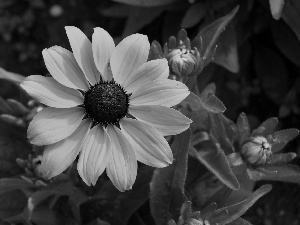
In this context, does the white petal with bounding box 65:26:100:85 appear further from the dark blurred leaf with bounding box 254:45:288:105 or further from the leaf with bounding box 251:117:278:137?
the dark blurred leaf with bounding box 254:45:288:105

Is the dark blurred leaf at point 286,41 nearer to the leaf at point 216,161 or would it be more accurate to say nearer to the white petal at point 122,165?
the leaf at point 216,161

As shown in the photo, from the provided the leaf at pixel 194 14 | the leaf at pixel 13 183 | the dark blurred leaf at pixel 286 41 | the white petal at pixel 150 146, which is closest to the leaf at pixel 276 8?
the leaf at pixel 194 14

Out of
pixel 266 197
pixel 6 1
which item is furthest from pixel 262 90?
pixel 6 1

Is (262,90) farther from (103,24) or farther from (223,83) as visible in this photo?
(103,24)

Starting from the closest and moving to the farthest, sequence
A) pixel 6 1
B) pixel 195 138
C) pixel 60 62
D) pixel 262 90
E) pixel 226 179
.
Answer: pixel 60 62, pixel 226 179, pixel 195 138, pixel 262 90, pixel 6 1

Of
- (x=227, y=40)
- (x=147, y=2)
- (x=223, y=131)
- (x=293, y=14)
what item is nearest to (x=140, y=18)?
(x=147, y=2)

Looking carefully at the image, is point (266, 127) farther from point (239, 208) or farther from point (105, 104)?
point (105, 104)
